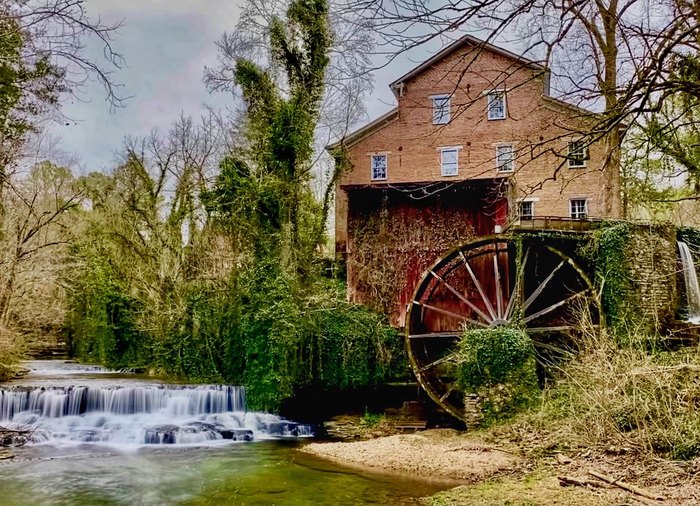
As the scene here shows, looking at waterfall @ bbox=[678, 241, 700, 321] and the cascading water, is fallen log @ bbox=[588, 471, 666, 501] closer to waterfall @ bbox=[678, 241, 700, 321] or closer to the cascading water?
the cascading water

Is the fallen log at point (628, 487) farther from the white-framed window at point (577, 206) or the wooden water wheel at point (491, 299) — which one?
the white-framed window at point (577, 206)

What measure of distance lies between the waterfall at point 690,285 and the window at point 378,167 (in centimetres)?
1273

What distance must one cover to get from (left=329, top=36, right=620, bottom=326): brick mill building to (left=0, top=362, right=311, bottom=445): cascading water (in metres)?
5.28

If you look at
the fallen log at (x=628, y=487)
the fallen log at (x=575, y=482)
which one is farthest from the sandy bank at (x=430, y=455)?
the fallen log at (x=628, y=487)

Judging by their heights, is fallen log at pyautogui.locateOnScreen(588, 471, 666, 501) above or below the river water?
above

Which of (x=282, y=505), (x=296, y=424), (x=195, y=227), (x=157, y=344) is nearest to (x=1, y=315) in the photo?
(x=157, y=344)

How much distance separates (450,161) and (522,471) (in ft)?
55.3

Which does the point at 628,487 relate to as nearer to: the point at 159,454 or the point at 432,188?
the point at 159,454

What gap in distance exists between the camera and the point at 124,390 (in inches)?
544

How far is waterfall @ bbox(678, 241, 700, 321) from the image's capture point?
13.4 meters

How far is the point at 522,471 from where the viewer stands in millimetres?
8047

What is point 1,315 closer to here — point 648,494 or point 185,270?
point 185,270

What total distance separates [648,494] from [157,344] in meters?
15.5

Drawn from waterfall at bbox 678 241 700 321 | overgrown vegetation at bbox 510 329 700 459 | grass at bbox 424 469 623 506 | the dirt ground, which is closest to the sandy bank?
the dirt ground
